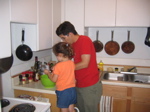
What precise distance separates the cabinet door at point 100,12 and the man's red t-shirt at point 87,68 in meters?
0.72

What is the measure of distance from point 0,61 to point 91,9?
149 cm

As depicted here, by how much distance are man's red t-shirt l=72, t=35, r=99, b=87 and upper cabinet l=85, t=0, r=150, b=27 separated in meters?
0.74

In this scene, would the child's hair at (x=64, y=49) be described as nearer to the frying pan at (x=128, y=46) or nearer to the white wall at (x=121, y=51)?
the white wall at (x=121, y=51)

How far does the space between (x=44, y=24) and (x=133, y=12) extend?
117 cm

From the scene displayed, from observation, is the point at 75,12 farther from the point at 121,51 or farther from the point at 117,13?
the point at 121,51

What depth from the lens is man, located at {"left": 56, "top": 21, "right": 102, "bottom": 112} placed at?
1480mm

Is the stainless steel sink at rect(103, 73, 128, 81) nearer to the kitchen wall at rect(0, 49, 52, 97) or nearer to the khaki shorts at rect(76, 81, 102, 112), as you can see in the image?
the khaki shorts at rect(76, 81, 102, 112)

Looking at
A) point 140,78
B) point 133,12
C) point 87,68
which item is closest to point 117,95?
point 140,78

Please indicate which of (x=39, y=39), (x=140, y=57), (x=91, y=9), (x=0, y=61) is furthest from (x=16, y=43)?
(x=140, y=57)

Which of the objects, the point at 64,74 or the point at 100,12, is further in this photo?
the point at 100,12

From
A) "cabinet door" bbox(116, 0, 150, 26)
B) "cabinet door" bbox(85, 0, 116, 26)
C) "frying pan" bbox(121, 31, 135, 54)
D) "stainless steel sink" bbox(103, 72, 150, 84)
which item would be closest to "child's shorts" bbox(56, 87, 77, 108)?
"stainless steel sink" bbox(103, 72, 150, 84)

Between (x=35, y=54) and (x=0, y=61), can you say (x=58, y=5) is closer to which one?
(x=35, y=54)

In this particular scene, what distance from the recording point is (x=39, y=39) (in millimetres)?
1666

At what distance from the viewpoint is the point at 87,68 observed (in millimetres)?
1562
